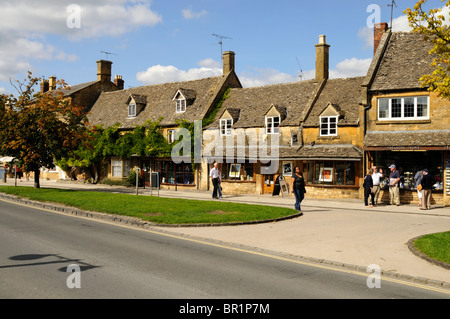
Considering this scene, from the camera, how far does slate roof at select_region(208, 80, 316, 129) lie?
100ft

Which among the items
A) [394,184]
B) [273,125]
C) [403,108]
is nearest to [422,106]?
[403,108]

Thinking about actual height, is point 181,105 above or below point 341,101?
above

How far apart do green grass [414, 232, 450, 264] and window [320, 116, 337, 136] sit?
49.3ft

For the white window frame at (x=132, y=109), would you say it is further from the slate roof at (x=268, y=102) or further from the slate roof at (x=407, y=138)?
the slate roof at (x=407, y=138)

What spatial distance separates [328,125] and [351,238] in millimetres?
15514

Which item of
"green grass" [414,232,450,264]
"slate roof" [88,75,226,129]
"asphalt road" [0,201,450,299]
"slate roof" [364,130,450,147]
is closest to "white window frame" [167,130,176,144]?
"slate roof" [88,75,226,129]

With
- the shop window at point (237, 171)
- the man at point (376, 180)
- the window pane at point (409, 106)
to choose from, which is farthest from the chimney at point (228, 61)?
the man at point (376, 180)

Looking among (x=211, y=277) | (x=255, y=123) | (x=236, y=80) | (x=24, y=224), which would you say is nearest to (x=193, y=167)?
(x=255, y=123)

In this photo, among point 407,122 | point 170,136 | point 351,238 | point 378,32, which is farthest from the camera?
point 170,136

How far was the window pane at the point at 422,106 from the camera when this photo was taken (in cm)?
2355

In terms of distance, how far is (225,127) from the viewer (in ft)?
108

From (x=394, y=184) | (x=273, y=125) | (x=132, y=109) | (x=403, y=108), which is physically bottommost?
(x=394, y=184)

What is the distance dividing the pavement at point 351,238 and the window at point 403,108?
6.27 m

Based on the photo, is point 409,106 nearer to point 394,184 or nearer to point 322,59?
point 394,184
